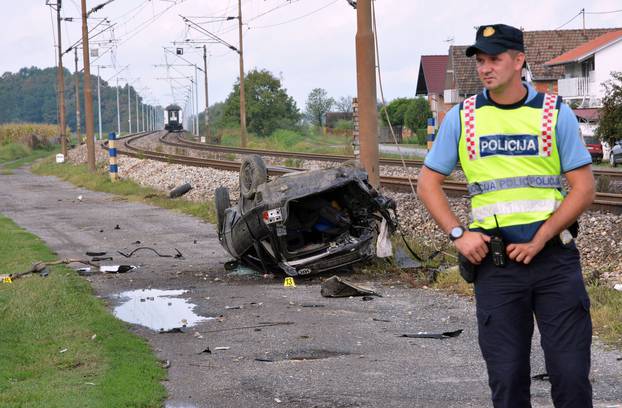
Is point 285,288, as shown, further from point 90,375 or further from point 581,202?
point 581,202

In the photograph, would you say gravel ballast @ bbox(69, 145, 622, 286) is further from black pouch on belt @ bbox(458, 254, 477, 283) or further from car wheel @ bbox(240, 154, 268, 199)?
black pouch on belt @ bbox(458, 254, 477, 283)

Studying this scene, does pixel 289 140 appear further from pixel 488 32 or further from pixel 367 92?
pixel 488 32

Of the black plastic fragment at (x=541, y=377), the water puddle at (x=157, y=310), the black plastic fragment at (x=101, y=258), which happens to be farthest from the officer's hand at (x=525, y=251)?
the black plastic fragment at (x=101, y=258)

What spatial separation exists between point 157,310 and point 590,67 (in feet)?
202

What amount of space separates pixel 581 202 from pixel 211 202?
17.7 meters

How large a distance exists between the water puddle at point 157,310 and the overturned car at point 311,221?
3.60 feet

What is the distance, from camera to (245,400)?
6.37m

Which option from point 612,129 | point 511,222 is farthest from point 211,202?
point 612,129

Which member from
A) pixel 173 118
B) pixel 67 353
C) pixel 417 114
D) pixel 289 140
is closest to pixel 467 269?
pixel 67 353

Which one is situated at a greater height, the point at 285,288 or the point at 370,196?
the point at 370,196

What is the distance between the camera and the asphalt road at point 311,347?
6.42 metres

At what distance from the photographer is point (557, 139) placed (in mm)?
4480

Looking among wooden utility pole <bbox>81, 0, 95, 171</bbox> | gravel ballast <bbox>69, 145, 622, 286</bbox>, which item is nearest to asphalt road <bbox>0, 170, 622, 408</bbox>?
gravel ballast <bbox>69, 145, 622, 286</bbox>

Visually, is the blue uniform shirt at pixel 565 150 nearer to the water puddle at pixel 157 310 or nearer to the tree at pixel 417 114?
the water puddle at pixel 157 310
